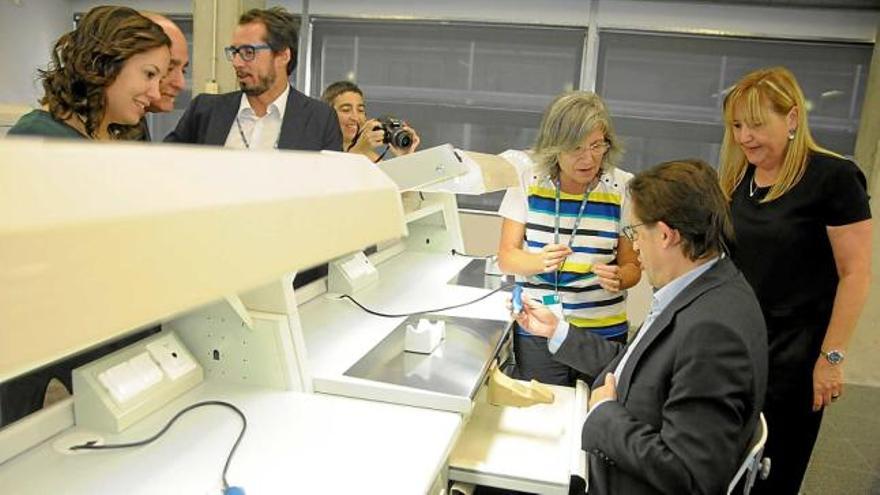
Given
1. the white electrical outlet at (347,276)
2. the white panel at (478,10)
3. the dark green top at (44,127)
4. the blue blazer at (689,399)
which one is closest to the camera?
the blue blazer at (689,399)

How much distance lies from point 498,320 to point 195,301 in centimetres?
144

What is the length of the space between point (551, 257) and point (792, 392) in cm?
78

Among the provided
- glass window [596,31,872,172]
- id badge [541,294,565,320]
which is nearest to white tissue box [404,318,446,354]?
id badge [541,294,565,320]

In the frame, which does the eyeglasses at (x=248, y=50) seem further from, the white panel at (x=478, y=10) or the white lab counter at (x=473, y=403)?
the white panel at (x=478, y=10)

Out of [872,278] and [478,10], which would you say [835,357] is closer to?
[872,278]

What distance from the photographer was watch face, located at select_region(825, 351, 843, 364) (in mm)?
1776

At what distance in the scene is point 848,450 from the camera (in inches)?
123

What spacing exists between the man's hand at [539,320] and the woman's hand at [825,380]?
76 centimetres

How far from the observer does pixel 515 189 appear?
2.09 metres

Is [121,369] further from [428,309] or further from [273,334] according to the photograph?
[428,309]

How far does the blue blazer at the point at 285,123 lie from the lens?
232 cm

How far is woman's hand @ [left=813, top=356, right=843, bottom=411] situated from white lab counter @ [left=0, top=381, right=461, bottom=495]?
1134 millimetres

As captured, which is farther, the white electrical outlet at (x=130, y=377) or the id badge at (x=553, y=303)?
the id badge at (x=553, y=303)

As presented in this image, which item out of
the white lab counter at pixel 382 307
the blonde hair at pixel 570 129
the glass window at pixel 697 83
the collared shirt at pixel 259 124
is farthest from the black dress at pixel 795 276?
the glass window at pixel 697 83
